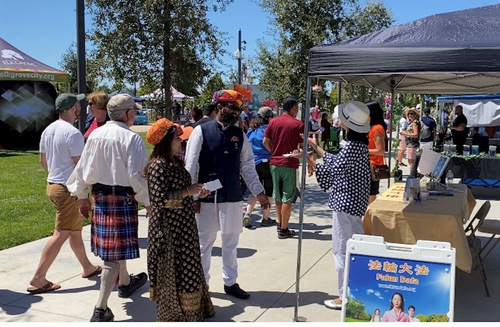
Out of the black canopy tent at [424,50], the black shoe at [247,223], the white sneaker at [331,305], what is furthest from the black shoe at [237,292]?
the black shoe at [247,223]

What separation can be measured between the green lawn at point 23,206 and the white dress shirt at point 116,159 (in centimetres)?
301

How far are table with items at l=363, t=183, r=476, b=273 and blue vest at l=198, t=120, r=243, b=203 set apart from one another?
1253 millimetres

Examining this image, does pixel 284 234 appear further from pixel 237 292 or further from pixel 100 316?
pixel 100 316

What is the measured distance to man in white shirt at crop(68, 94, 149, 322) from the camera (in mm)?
3646

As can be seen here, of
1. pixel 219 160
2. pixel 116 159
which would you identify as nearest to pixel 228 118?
pixel 219 160

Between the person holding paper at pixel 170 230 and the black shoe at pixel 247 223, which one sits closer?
the person holding paper at pixel 170 230

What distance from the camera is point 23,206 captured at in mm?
8258

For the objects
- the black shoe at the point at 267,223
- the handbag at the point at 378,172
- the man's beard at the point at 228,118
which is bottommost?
the black shoe at the point at 267,223

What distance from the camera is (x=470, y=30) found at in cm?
368

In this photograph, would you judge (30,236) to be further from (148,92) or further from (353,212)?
(353,212)

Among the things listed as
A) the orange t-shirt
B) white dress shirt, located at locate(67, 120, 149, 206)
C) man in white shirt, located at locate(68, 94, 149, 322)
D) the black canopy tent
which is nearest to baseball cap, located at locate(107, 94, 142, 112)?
man in white shirt, located at locate(68, 94, 149, 322)

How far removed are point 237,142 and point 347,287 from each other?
1607 mm

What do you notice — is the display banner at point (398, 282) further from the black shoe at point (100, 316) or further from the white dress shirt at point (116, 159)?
the black shoe at point (100, 316)

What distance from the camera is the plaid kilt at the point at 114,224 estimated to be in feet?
12.2
